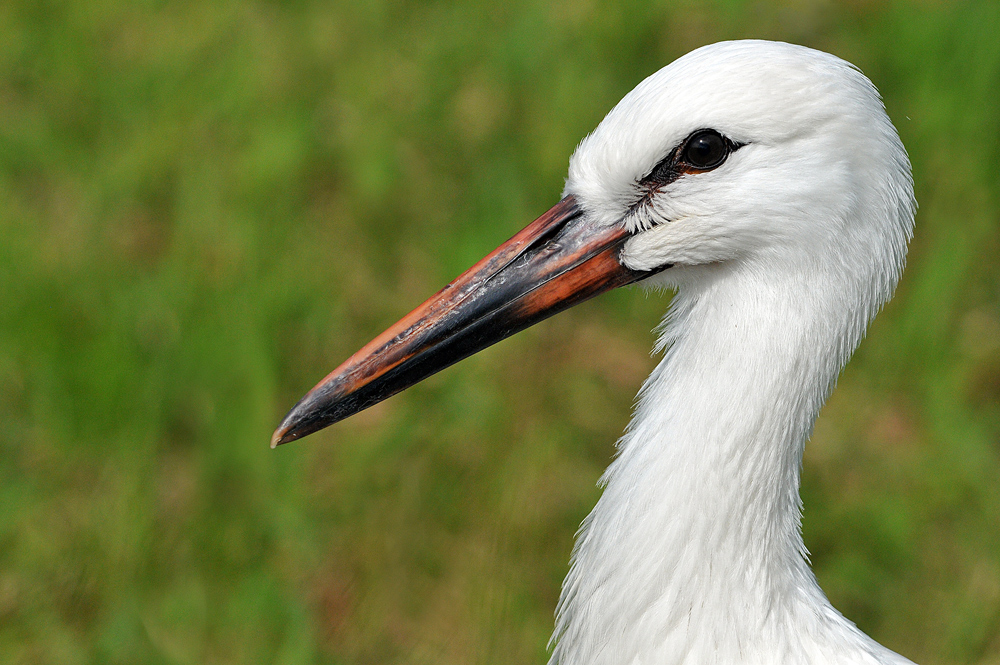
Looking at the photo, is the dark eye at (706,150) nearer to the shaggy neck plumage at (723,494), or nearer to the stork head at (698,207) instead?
the stork head at (698,207)

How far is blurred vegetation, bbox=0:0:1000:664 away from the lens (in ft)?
10.1

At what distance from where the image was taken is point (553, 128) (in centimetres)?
445

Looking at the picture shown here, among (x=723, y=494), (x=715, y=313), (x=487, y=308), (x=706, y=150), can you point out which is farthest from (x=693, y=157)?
(x=723, y=494)

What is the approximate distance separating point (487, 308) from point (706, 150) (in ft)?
1.69

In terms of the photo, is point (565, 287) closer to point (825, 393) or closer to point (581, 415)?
point (825, 393)

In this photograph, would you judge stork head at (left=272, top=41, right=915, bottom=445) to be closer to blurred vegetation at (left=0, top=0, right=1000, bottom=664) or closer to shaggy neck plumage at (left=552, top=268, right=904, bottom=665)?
shaggy neck plumage at (left=552, top=268, right=904, bottom=665)

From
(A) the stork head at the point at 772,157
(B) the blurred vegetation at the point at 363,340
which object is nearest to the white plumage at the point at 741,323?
(A) the stork head at the point at 772,157

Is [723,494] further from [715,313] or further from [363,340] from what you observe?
[363,340]

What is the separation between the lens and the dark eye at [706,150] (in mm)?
1806

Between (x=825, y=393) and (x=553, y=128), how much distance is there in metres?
2.80

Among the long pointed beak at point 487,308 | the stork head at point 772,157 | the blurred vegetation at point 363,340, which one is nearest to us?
the stork head at point 772,157

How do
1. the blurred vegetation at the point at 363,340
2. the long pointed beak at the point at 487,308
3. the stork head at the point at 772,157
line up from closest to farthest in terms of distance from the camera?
the stork head at the point at 772,157, the long pointed beak at the point at 487,308, the blurred vegetation at the point at 363,340

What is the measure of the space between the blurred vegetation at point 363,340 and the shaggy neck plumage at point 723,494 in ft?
3.79

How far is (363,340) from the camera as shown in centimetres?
389
